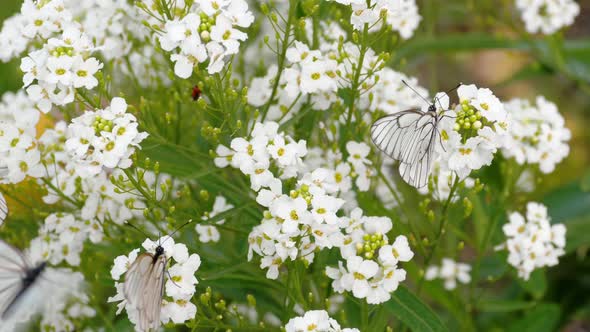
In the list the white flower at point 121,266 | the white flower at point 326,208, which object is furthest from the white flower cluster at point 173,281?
the white flower at point 326,208

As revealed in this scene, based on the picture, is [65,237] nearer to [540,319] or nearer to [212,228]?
[212,228]

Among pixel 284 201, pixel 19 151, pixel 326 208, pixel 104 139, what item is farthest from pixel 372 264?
pixel 19 151

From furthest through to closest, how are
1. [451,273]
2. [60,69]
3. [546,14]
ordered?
[546,14] < [451,273] < [60,69]

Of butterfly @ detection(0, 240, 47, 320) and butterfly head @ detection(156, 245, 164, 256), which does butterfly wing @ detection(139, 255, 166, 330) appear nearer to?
butterfly head @ detection(156, 245, 164, 256)

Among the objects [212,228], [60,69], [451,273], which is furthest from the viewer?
[451,273]

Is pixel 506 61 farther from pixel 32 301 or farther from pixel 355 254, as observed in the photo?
pixel 32 301

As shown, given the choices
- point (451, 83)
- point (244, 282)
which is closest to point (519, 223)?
point (244, 282)

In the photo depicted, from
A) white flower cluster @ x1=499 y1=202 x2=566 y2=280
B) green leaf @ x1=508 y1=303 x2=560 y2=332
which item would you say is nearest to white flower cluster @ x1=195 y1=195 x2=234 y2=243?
white flower cluster @ x1=499 y1=202 x2=566 y2=280
